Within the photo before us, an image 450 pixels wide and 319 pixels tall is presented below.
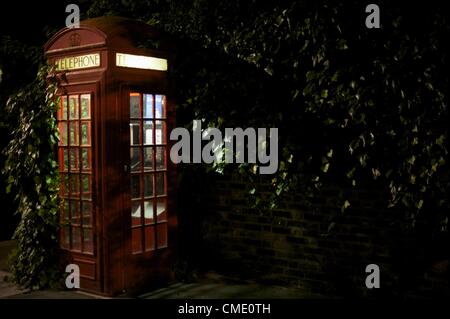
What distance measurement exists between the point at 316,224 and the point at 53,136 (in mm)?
3272

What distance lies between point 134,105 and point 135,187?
3.04ft

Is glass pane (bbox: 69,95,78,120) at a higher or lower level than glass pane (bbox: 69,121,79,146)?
higher

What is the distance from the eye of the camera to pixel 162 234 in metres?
6.73

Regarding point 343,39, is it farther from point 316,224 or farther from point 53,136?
point 53,136

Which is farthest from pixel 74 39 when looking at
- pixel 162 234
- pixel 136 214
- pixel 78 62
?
pixel 162 234

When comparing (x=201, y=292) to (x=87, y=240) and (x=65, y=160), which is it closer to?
(x=87, y=240)

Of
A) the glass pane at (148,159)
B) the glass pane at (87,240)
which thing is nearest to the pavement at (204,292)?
the glass pane at (87,240)

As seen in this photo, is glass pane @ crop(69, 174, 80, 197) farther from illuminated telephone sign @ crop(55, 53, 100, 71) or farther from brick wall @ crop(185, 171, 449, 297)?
brick wall @ crop(185, 171, 449, 297)

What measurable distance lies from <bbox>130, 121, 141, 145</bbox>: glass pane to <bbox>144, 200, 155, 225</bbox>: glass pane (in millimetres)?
715

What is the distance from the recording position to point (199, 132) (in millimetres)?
6789

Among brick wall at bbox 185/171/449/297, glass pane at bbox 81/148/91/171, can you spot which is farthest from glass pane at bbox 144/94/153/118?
brick wall at bbox 185/171/449/297

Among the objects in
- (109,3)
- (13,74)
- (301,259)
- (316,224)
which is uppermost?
(109,3)

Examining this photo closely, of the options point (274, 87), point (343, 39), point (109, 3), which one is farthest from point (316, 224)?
point (109, 3)

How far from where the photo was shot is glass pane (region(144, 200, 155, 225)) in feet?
21.4
